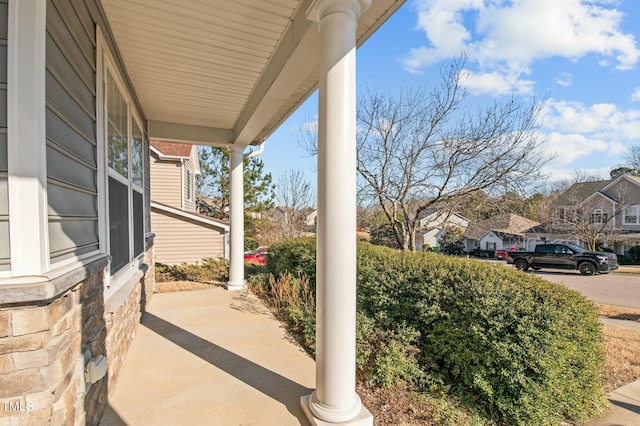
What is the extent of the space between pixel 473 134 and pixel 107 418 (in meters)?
7.28

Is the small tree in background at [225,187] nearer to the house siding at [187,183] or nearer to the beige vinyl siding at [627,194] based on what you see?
the house siding at [187,183]

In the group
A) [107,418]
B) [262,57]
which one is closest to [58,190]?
[107,418]

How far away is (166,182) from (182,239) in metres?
2.71

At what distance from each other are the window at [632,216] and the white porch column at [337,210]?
2734cm

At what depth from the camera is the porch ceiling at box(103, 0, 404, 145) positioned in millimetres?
2533

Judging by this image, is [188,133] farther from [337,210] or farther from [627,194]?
[627,194]

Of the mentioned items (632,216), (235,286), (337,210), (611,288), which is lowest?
(611,288)

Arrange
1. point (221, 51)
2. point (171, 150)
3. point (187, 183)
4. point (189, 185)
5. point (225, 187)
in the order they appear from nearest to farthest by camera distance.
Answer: point (221, 51) < point (171, 150) < point (187, 183) < point (189, 185) < point (225, 187)

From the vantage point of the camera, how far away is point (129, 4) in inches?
98.9

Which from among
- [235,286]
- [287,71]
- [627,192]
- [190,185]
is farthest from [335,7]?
[627,192]

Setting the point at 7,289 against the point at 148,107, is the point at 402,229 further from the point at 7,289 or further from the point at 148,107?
the point at 7,289

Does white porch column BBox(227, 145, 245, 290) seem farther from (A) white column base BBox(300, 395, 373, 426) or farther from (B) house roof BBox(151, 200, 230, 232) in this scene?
(B) house roof BBox(151, 200, 230, 232)

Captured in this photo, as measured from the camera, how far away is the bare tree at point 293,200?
1638cm

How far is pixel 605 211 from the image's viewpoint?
1872 cm
